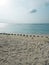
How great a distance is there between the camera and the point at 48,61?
15039 millimetres

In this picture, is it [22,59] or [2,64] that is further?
[22,59]

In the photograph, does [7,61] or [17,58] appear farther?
[17,58]

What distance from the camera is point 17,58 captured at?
16016 mm

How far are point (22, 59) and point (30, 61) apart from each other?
3.25 ft

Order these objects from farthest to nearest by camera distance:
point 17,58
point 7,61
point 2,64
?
point 17,58 < point 7,61 < point 2,64

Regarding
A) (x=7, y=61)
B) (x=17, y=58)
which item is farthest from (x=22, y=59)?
(x=7, y=61)

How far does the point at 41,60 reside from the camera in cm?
1544

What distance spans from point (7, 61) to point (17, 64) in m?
1.29

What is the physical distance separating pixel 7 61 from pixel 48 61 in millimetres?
3830

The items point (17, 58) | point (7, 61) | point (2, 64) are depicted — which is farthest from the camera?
point (17, 58)

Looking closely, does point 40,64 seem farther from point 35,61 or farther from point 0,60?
point 0,60

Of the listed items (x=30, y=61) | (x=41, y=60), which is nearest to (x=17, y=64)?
(x=30, y=61)

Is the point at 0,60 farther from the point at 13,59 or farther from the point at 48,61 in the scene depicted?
the point at 48,61

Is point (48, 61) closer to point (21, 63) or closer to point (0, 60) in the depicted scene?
point (21, 63)
